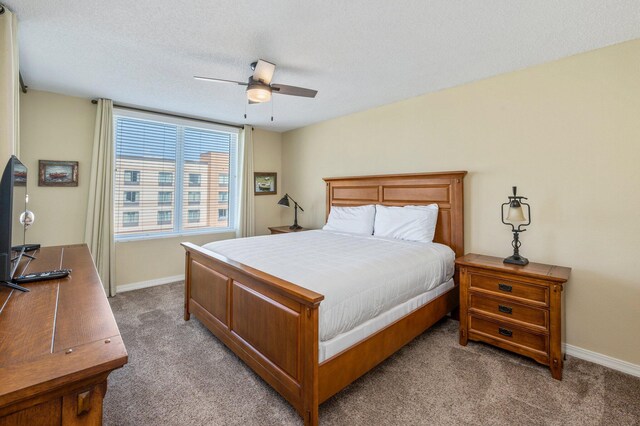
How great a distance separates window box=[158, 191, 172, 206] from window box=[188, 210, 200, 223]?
0.36 m

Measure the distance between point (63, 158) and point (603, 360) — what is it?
5767 mm

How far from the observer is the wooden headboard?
10.1 feet

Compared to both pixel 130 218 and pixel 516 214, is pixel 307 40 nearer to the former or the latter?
pixel 516 214

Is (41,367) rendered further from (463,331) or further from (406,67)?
(406,67)

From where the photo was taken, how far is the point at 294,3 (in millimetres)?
1864

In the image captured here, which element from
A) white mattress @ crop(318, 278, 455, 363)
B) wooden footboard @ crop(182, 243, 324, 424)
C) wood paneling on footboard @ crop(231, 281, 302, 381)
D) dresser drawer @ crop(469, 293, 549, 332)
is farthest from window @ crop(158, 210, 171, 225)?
dresser drawer @ crop(469, 293, 549, 332)

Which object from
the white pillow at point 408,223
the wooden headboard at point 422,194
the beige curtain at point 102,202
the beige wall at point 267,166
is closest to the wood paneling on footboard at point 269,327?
the white pillow at point 408,223

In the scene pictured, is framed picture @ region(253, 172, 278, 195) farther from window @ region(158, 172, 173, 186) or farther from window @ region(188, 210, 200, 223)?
window @ region(158, 172, 173, 186)

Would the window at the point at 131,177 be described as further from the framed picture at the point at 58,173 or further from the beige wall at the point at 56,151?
the framed picture at the point at 58,173

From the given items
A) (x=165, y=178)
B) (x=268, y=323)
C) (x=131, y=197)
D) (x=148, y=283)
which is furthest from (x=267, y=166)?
(x=268, y=323)

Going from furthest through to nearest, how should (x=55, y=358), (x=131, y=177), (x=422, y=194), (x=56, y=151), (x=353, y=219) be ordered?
1. (x=131, y=177)
2. (x=353, y=219)
3. (x=56, y=151)
4. (x=422, y=194)
5. (x=55, y=358)

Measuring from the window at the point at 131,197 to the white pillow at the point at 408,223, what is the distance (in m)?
3.30

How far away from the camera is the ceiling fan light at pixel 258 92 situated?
8.32 feet

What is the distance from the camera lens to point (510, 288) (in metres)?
2.32
